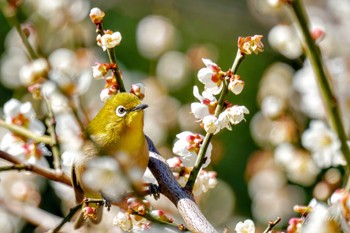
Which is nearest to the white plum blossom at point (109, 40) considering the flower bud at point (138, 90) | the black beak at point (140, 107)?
the flower bud at point (138, 90)

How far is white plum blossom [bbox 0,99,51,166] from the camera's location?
4.80ft

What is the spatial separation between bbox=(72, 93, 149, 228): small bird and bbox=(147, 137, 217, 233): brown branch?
0.04m

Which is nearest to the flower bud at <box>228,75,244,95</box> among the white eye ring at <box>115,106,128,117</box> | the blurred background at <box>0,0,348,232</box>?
the white eye ring at <box>115,106,128,117</box>

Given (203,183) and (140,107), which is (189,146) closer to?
(203,183)

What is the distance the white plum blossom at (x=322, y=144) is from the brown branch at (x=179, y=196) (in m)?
0.46

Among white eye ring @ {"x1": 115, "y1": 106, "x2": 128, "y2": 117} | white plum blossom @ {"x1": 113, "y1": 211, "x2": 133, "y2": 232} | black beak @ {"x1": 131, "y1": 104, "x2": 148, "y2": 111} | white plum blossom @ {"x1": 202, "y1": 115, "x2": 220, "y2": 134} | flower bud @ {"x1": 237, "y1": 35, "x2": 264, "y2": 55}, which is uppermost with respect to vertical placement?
flower bud @ {"x1": 237, "y1": 35, "x2": 264, "y2": 55}

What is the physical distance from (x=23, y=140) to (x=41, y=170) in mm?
155

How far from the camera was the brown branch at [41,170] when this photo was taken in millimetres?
1310

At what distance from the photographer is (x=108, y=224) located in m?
1.85

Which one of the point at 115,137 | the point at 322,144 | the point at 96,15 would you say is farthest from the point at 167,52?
the point at 96,15

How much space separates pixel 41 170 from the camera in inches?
53.2

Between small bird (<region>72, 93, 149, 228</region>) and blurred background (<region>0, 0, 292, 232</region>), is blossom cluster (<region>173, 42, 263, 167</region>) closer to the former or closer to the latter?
small bird (<region>72, 93, 149, 228</region>)

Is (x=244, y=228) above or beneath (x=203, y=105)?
beneath

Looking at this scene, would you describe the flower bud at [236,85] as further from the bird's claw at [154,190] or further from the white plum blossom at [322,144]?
the white plum blossom at [322,144]
